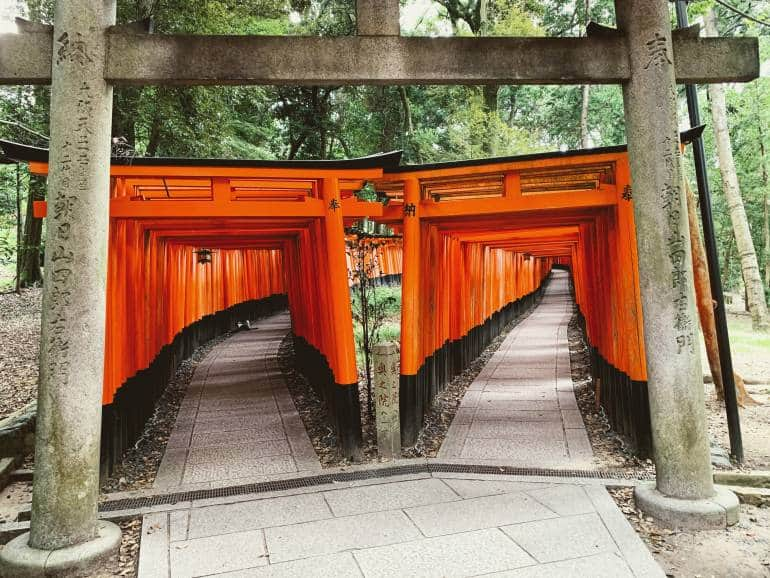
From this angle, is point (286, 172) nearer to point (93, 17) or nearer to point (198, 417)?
point (93, 17)

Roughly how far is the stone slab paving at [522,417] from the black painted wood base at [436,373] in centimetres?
42

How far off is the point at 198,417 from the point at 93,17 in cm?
566

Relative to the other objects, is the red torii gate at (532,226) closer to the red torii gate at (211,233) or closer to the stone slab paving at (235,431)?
the red torii gate at (211,233)

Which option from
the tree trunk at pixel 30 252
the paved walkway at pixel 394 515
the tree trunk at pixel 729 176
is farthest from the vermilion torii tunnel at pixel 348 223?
the tree trunk at pixel 30 252

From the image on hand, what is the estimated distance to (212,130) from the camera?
11469mm

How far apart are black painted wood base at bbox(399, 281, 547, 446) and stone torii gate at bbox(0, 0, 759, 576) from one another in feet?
8.70

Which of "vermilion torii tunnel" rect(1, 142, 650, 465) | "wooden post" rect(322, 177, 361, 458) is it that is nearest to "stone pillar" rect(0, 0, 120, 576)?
"vermilion torii tunnel" rect(1, 142, 650, 465)

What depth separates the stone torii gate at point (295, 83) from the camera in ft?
11.6

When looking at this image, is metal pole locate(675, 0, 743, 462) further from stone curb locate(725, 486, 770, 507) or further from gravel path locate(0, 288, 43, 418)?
gravel path locate(0, 288, 43, 418)

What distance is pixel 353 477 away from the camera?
517 centimetres

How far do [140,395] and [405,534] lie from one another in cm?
467

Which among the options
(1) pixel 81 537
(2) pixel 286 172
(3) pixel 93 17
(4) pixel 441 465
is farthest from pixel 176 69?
(4) pixel 441 465

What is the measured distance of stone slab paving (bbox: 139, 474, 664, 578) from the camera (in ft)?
11.3

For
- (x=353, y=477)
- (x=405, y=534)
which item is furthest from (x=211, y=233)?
(x=405, y=534)
